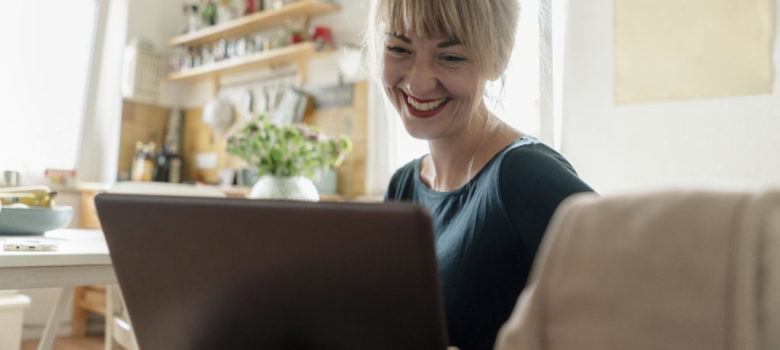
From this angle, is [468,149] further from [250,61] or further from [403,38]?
[250,61]

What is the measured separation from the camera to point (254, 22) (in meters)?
3.59

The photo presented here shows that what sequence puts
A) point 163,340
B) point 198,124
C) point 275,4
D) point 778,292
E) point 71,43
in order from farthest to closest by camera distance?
point 198,124, point 71,43, point 275,4, point 163,340, point 778,292

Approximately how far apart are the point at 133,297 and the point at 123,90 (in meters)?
3.58

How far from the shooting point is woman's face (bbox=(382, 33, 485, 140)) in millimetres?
880

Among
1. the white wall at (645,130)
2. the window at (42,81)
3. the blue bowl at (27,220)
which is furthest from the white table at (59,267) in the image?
the window at (42,81)

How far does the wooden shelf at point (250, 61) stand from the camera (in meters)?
3.31

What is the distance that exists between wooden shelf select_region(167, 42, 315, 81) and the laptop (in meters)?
2.80

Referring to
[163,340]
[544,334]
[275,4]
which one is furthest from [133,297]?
[275,4]

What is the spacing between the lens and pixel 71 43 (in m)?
3.73

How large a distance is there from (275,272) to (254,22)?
3.37m

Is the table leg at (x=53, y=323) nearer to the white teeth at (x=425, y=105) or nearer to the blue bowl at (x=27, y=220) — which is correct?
the blue bowl at (x=27, y=220)

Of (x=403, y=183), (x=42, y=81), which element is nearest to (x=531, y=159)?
(x=403, y=183)

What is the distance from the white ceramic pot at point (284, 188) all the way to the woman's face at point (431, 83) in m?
0.96

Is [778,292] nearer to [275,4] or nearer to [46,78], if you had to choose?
[275,4]
